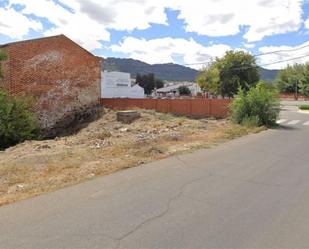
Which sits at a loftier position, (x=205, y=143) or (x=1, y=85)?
(x=1, y=85)

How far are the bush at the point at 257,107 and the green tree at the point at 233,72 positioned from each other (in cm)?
3400

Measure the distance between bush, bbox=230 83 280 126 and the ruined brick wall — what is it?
13.0 metres

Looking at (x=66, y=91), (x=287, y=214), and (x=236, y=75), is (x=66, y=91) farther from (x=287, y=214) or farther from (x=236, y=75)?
(x=236, y=75)

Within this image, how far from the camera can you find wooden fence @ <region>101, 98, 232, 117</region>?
3403 cm

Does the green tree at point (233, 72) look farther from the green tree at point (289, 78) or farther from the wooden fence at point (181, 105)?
the green tree at point (289, 78)

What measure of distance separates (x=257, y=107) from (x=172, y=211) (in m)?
18.7

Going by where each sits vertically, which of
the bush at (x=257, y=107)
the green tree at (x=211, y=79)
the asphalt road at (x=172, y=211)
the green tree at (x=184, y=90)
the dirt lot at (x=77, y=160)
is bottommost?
the green tree at (x=184, y=90)

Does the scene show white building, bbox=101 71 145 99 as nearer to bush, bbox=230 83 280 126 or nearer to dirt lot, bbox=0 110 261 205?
bush, bbox=230 83 280 126

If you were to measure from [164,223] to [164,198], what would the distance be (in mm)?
1457

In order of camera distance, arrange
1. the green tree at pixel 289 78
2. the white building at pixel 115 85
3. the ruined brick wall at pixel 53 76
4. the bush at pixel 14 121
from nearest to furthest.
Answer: the bush at pixel 14 121
the ruined brick wall at pixel 53 76
the white building at pixel 115 85
the green tree at pixel 289 78

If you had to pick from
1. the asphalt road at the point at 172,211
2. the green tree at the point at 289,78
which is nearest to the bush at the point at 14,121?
the asphalt road at the point at 172,211

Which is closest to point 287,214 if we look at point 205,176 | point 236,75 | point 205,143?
point 205,176

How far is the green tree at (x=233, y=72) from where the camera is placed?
5947 centimetres

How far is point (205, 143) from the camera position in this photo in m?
15.9
